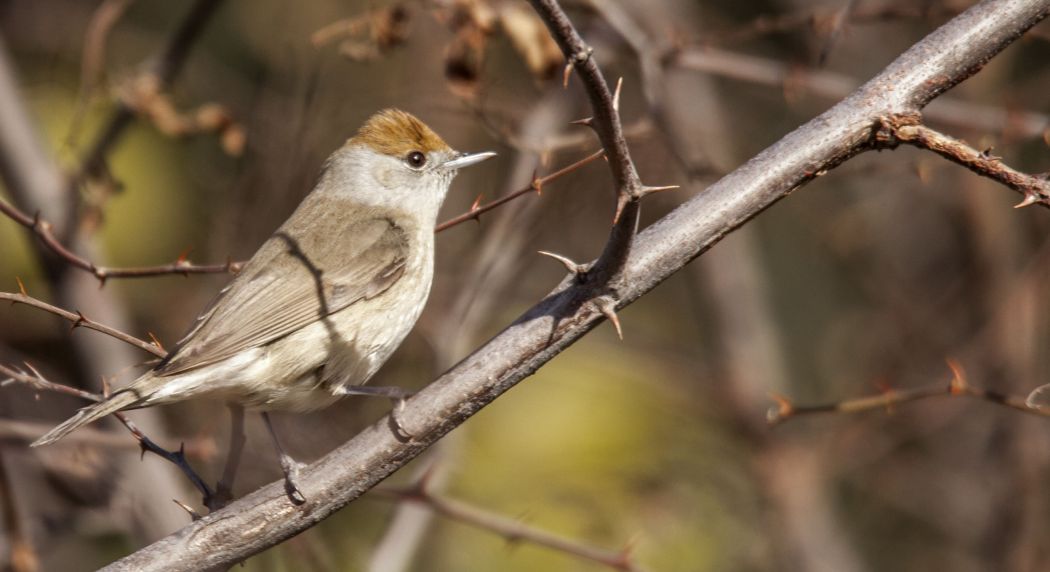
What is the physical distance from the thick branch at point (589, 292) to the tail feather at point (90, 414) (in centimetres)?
40

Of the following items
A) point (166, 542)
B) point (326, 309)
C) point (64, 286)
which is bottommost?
point (166, 542)

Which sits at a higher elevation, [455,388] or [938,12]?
[938,12]

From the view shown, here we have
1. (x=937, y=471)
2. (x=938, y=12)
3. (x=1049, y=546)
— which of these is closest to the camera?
(x=938, y=12)

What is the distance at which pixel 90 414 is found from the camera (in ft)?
8.96

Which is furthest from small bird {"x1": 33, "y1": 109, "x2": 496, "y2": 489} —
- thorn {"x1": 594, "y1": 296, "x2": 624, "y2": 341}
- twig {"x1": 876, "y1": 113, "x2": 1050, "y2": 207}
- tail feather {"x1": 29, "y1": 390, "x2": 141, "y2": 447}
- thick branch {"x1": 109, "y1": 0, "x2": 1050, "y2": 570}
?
twig {"x1": 876, "y1": 113, "x2": 1050, "y2": 207}

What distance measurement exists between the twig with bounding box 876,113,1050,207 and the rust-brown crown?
2078mm

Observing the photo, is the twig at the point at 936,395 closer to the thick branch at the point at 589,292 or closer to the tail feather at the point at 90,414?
the thick branch at the point at 589,292

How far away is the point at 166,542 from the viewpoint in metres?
2.50

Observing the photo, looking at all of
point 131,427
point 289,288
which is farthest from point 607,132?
point 289,288

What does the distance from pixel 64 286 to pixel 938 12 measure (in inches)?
133

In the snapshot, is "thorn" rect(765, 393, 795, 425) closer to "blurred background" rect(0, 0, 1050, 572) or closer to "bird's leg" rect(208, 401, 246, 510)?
"blurred background" rect(0, 0, 1050, 572)

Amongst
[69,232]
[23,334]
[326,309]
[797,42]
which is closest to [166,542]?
[326,309]

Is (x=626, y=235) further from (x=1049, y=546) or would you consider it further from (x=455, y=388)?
(x=1049, y=546)

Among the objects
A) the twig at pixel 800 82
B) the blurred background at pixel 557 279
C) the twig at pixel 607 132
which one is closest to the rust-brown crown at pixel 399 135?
the blurred background at pixel 557 279
